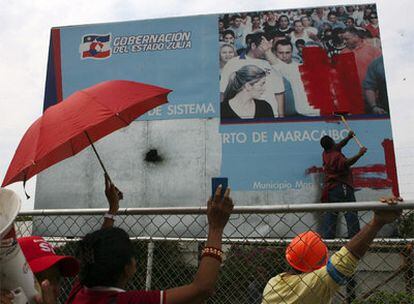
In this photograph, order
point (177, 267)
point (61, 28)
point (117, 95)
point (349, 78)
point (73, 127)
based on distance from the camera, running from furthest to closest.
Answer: point (61, 28)
point (349, 78)
point (177, 267)
point (117, 95)
point (73, 127)

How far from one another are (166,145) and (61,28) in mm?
3841

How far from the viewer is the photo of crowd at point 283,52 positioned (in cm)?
934

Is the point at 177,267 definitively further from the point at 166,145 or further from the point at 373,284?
the point at 166,145

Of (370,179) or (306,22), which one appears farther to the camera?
(306,22)

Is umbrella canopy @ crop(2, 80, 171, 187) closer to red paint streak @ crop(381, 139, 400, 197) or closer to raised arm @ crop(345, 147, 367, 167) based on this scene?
raised arm @ crop(345, 147, 367, 167)

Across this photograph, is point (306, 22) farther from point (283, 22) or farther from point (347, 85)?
point (347, 85)

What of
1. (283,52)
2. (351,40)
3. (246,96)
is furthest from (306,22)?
(246,96)

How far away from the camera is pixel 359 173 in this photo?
8.70 m

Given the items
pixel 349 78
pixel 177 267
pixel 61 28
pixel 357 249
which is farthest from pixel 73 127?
pixel 61 28

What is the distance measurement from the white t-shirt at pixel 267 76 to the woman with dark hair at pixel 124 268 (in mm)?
7831

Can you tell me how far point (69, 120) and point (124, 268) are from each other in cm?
104

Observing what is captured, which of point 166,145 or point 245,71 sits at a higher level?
point 245,71

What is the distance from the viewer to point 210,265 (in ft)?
5.22

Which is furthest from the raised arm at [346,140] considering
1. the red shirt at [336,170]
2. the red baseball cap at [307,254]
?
the red baseball cap at [307,254]
